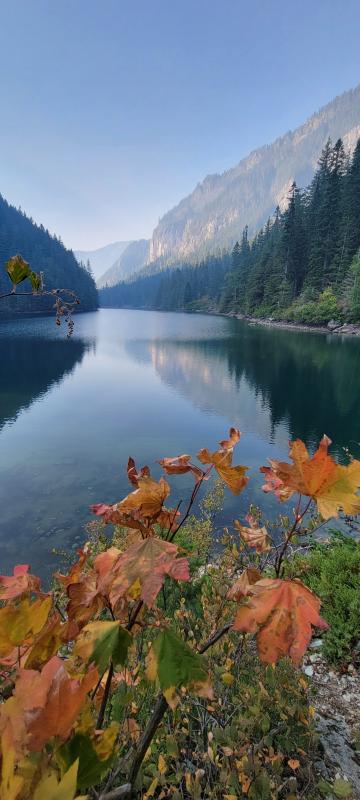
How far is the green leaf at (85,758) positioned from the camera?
674 mm

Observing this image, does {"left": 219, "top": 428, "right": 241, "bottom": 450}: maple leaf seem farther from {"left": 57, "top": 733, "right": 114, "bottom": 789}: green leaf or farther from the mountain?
the mountain

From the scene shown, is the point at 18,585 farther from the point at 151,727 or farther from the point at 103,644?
the point at 151,727

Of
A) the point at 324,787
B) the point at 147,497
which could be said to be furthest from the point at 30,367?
the point at 147,497

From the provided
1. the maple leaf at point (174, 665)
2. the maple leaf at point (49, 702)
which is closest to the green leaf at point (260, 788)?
the maple leaf at point (174, 665)

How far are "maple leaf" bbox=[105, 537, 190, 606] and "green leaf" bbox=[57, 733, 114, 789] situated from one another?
0.92 feet

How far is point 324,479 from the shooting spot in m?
1.03

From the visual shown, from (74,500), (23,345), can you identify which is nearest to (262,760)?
(74,500)

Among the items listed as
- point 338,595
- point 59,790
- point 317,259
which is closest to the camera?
point 59,790

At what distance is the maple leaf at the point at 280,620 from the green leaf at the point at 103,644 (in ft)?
1.08

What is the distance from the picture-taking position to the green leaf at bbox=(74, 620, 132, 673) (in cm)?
97

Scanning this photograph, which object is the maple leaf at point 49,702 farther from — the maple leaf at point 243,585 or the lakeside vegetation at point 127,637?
the maple leaf at point 243,585

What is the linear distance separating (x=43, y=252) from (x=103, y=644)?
13075cm

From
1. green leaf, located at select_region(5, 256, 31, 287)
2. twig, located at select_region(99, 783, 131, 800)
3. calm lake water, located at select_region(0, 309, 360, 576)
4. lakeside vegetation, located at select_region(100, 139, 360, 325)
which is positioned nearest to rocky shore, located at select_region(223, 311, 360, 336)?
lakeside vegetation, located at select_region(100, 139, 360, 325)

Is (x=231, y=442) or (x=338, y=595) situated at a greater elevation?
(x=231, y=442)
